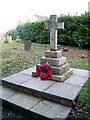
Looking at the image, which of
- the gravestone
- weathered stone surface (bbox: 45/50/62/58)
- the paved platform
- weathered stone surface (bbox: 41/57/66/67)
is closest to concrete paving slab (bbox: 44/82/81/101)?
the paved platform

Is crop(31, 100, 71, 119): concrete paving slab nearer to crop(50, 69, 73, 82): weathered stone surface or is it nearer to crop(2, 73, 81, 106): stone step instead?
crop(2, 73, 81, 106): stone step

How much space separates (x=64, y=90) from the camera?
3.63m

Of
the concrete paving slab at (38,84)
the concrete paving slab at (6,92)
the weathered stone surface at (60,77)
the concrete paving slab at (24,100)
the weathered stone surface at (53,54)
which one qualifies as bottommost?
the concrete paving slab at (24,100)

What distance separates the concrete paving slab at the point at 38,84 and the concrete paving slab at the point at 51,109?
1.48 feet

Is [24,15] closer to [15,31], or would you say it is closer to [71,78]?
[15,31]

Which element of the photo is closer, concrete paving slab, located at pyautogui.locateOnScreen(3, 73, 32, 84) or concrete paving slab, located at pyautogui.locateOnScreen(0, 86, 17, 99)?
concrete paving slab, located at pyautogui.locateOnScreen(0, 86, 17, 99)

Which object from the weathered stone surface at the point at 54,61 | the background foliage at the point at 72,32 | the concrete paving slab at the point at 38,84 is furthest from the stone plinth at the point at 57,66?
the background foliage at the point at 72,32

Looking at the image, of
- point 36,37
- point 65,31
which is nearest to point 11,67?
point 65,31

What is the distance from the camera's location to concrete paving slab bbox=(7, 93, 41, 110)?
10.7 ft

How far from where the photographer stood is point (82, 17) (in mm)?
9594

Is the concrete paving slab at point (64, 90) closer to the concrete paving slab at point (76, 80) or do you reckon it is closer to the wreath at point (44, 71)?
the concrete paving slab at point (76, 80)

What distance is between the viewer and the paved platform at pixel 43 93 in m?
3.15

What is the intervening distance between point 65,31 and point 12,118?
25.9 feet

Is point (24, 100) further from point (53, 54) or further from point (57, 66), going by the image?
point (53, 54)
